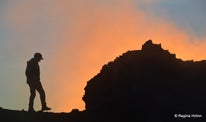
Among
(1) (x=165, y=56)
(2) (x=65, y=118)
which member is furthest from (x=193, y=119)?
(1) (x=165, y=56)

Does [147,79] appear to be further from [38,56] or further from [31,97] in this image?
[38,56]

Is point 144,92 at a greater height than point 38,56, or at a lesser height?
greater

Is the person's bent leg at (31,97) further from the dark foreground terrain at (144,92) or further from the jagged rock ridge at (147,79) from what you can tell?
the jagged rock ridge at (147,79)

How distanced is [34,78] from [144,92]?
78.7ft

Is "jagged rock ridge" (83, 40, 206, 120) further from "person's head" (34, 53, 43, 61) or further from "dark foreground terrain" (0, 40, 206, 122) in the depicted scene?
"person's head" (34, 53, 43, 61)

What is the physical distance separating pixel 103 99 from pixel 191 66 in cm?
1640

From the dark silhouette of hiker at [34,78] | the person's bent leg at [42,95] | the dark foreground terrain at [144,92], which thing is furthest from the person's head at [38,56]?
the dark foreground terrain at [144,92]

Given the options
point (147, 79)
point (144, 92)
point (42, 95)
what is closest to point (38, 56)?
point (42, 95)

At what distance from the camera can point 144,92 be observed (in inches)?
1727

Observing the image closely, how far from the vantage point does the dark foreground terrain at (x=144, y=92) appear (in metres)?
21.4

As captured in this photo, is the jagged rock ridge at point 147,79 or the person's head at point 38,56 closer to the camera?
the person's head at point 38,56

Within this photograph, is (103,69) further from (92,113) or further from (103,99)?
(92,113)

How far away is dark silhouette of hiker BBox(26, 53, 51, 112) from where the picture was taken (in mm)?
21266

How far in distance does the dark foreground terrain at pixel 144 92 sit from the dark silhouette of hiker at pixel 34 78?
1.16 m
